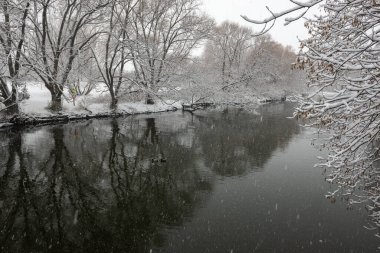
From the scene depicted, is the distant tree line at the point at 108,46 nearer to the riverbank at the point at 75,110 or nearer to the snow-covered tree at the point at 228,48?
the snow-covered tree at the point at 228,48

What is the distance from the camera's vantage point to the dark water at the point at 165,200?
750 centimetres

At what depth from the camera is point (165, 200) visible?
389 inches

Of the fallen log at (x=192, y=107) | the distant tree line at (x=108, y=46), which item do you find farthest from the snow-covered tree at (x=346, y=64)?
the fallen log at (x=192, y=107)

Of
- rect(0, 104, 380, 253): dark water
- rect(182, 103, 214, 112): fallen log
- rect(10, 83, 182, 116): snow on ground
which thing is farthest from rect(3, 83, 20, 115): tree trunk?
rect(182, 103, 214, 112): fallen log

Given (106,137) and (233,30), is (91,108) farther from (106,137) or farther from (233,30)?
(233,30)

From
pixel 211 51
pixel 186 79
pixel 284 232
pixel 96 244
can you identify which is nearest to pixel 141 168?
pixel 96 244

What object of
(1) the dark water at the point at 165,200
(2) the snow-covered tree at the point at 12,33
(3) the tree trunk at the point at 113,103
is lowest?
(1) the dark water at the point at 165,200

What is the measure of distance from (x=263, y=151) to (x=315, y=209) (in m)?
6.98

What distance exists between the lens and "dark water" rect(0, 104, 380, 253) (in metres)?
7.50

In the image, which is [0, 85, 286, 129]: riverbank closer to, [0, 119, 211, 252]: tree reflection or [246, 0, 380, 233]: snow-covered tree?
[0, 119, 211, 252]: tree reflection

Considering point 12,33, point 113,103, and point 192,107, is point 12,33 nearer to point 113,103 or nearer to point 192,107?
point 113,103

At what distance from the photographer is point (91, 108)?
88.2 feet

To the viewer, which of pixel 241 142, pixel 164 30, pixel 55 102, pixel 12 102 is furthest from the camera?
pixel 164 30

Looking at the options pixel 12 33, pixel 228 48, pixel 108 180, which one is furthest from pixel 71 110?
pixel 228 48
